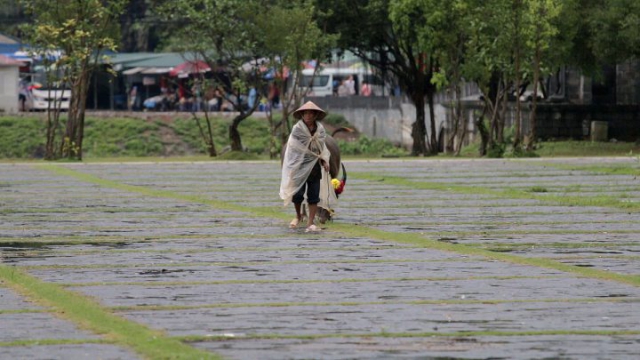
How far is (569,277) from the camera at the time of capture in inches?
486

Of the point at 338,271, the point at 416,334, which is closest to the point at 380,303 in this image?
the point at 416,334

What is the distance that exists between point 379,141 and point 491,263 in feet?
151

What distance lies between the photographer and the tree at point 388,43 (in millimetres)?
45844

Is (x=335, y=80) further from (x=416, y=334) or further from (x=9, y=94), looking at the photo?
(x=416, y=334)

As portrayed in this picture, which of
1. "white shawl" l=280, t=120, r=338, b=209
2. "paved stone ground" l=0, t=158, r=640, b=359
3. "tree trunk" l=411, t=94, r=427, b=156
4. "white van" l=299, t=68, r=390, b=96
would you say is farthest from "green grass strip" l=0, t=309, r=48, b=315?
"white van" l=299, t=68, r=390, b=96

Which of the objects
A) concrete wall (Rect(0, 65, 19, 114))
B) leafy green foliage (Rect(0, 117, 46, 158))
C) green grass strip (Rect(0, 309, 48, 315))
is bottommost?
leafy green foliage (Rect(0, 117, 46, 158))

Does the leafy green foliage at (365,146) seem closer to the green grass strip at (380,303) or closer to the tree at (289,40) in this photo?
the tree at (289,40)

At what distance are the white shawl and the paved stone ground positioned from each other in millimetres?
400

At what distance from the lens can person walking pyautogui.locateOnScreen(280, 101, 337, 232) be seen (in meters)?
17.2

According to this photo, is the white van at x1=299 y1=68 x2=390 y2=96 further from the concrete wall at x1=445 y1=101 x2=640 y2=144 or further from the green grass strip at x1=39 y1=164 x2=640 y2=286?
the green grass strip at x1=39 y1=164 x2=640 y2=286

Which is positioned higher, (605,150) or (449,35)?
(449,35)

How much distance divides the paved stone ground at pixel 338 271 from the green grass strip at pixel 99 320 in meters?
0.11

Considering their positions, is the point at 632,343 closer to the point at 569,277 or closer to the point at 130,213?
the point at 569,277

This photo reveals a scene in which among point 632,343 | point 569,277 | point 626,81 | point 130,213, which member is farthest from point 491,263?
point 626,81
